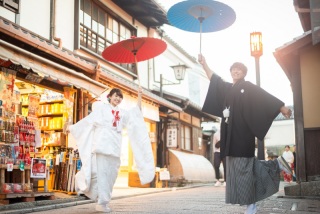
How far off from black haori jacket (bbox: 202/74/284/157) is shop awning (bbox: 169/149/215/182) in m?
12.6

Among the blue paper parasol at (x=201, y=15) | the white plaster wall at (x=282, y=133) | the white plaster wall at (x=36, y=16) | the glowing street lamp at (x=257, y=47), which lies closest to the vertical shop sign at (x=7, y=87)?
the white plaster wall at (x=36, y=16)

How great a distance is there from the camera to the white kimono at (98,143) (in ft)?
24.3

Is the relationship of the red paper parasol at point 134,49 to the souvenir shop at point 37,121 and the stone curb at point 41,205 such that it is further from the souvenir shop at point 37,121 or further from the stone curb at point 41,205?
the stone curb at point 41,205

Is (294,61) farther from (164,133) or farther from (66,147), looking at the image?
(164,133)

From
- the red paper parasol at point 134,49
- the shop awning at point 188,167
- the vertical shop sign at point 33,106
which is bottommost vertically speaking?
the shop awning at point 188,167

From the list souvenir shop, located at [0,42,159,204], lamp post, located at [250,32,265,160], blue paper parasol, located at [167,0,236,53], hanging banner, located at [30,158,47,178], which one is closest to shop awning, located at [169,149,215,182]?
lamp post, located at [250,32,265,160]

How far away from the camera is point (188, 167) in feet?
63.0

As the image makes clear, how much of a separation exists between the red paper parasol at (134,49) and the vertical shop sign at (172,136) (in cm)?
1048

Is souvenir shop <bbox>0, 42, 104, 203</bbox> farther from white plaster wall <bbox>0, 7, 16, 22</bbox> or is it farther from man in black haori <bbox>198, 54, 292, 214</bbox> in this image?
man in black haori <bbox>198, 54, 292, 214</bbox>

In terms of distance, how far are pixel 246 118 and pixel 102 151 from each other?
2.71 meters

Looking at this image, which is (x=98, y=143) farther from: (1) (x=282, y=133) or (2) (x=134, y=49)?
(1) (x=282, y=133)

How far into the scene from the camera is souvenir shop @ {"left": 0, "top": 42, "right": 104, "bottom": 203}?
28.2 ft

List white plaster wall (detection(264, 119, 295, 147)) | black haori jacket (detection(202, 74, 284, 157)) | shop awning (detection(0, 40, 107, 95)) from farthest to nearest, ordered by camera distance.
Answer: white plaster wall (detection(264, 119, 295, 147)) → shop awning (detection(0, 40, 107, 95)) → black haori jacket (detection(202, 74, 284, 157))

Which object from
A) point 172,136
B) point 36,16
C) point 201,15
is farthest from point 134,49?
point 172,136
